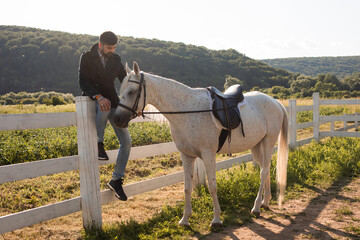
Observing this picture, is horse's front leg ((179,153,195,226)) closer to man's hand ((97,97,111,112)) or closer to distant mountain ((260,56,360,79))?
man's hand ((97,97,111,112))

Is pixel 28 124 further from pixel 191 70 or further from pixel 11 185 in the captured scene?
pixel 191 70

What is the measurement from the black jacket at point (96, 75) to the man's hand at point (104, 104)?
0.14m

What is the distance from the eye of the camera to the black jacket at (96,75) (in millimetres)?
3229

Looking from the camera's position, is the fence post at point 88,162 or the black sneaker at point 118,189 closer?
the fence post at point 88,162

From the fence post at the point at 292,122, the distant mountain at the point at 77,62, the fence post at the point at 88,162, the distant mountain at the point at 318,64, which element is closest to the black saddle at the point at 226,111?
the fence post at the point at 88,162

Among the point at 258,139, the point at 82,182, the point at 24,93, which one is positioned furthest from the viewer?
the point at 24,93

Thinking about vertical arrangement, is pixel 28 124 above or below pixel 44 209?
above

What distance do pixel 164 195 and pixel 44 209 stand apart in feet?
7.73

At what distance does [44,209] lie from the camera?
9.83ft

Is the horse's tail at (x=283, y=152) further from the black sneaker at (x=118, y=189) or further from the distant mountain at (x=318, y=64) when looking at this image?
the distant mountain at (x=318, y=64)

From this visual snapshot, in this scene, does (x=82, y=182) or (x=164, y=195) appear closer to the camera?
(x=82, y=182)

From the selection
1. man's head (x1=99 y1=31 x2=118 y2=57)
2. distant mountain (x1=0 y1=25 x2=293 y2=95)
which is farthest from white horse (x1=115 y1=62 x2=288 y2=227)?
distant mountain (x1=0 y1=25 x2=293 y2=95)

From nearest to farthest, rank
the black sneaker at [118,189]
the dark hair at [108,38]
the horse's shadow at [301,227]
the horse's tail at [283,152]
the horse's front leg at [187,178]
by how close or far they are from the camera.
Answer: the dark hair at [108,38], the horse's shadow at [301,227], the black sneaker at [118,189], the horse's front leg at [187,178], the horse's tail at [283,152]

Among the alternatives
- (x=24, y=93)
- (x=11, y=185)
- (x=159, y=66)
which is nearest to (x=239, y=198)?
(x=11, y=185)
